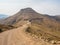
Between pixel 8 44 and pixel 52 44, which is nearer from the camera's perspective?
pixel 52 44

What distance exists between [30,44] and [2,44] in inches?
143

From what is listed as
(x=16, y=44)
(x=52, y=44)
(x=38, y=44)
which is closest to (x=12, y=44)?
(x=16, y=44)

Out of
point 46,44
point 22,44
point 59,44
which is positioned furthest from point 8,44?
point 59,44

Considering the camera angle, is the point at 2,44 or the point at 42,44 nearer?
the point at 42,44

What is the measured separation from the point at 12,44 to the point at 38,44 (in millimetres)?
3329

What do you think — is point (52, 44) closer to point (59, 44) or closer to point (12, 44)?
point (59, 44)

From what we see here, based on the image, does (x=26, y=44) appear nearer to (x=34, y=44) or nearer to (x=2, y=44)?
(x=34, y=44)

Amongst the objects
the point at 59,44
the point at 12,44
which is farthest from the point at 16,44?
the point at 59,44

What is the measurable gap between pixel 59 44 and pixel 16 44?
5.22m

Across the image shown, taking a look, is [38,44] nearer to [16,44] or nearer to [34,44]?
[34,44]

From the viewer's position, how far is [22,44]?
1992 centimetres

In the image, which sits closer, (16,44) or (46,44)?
(46,44)

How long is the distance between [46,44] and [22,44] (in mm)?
2957

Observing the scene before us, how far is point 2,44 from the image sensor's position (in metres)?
20.8
